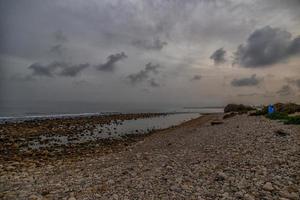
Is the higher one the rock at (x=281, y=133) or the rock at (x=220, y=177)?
the rock at (x=281, y=133)

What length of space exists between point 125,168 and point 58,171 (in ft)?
14.2

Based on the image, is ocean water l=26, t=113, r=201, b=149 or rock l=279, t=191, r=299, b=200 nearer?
rock l=279, t=191, r=299, b=200

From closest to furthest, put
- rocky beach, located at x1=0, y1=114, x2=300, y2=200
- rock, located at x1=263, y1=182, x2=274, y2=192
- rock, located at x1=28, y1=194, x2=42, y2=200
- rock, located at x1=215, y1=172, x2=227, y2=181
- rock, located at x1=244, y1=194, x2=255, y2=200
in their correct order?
rock, located at x1=244, y1=194, x2=255, y2=200
rock, located at x1=263, y1=182, x2=274, y2=192
rocky beach, located at x1=0, y1=114, x2=300, y2=200
rock, located at x1=215, y1=172, x2=227, y2=181
rock, located at x1=28, y1=194, x2=42, y2=200

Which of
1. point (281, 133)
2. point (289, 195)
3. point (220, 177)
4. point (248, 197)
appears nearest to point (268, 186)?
point (289, 195)

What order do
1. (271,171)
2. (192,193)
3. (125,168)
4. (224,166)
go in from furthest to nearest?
(125,168) → (224,166) → (271,171) → (192,193)

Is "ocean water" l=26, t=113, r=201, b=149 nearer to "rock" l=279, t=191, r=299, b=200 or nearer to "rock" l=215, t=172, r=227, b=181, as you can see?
"rock" l=215, t=172, r=227, b=181

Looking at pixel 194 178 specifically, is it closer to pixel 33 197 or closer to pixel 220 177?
pixel 220 177

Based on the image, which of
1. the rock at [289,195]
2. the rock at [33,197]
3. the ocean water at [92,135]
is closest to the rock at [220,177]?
the rock at [289,195]

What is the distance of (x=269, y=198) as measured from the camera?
6.51m

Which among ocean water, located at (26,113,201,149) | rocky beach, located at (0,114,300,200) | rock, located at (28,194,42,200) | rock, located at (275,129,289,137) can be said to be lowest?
ocean water, located at (26,113,201,149)

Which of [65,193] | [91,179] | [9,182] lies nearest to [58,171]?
[9,182]

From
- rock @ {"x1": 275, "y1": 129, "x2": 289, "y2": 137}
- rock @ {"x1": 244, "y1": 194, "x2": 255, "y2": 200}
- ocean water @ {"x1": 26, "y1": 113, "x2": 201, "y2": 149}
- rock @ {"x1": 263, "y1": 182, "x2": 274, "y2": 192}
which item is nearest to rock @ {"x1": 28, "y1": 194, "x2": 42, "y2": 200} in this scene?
rock @ {"x1": 244, "y1": 194, "x2": 255, "y2": 200}

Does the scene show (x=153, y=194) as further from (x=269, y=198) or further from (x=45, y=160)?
(x=45, y=160)

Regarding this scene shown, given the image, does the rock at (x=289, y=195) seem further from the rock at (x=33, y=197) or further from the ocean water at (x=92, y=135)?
the ocean water at (x=92, y=135)
